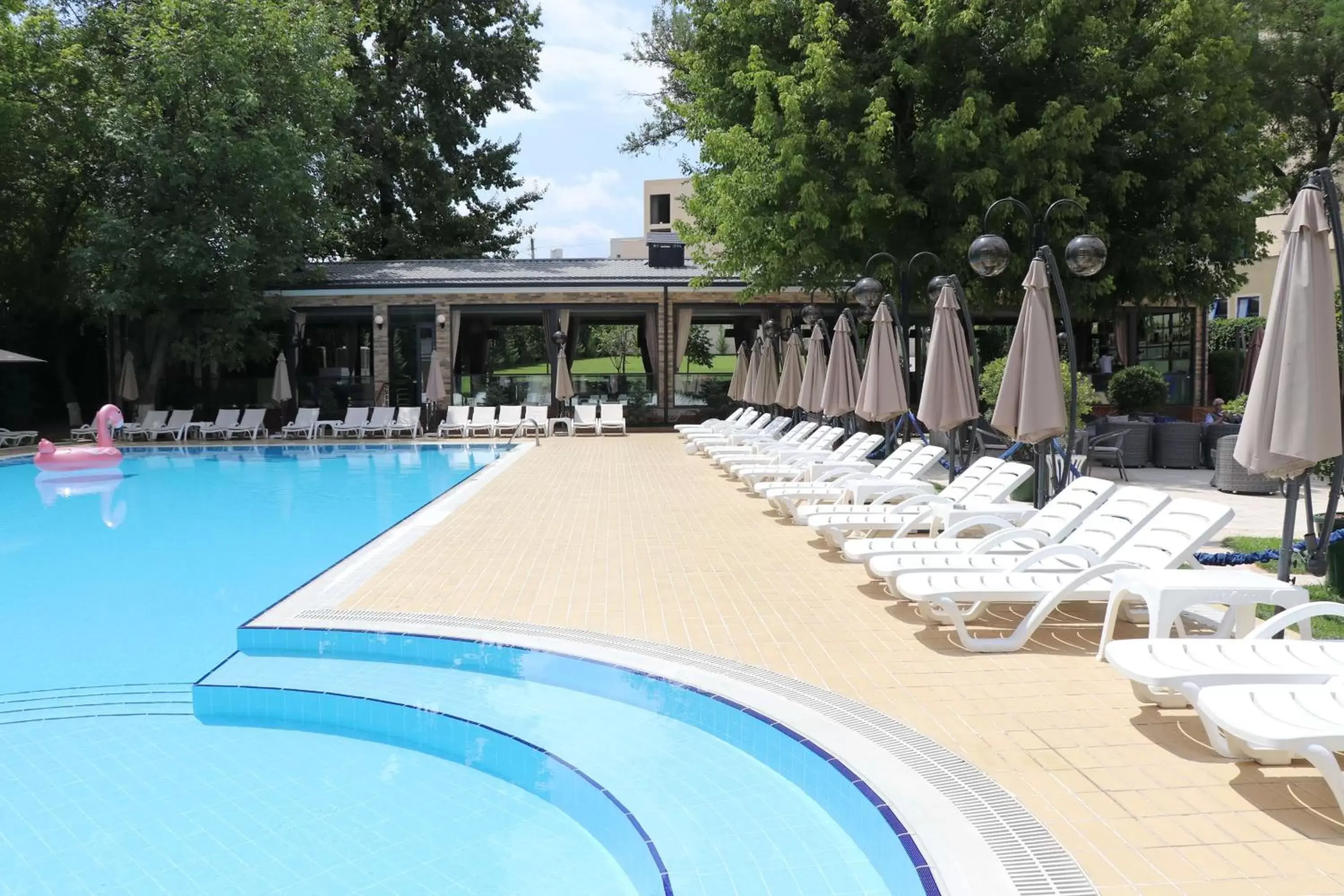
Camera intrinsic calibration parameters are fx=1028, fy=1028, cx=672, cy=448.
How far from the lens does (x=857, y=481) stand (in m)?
9.66

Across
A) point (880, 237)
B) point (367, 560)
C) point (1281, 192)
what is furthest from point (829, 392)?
point (1281, 192)

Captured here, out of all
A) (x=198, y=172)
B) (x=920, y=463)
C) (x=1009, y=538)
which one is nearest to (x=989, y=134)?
(x=920, y=463)

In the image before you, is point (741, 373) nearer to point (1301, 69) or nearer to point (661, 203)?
point (1301, 69)

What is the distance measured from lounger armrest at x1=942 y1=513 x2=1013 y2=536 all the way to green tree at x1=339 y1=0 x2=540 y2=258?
28.6m

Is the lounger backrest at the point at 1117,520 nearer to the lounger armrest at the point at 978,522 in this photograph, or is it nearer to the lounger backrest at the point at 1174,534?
the lounger backrest at the point at 1174,534

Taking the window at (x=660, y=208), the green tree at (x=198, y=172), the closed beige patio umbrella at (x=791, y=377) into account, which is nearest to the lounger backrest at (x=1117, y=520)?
the closed beige patio umbrella at (x=791, y=377)

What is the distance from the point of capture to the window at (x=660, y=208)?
62.1m

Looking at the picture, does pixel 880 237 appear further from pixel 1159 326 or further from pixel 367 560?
pixel 1159 326

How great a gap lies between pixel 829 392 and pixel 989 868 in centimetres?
1016

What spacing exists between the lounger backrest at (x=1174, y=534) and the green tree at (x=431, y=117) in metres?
29.9

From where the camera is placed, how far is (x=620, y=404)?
23.6m

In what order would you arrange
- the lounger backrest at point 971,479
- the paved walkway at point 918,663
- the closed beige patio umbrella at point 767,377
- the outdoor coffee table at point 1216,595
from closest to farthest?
the paved walkway at point 918,663
the outdoor coffee table at point 1216,595
the lounger backrest at point 971,479
the closed beige patio umbrella at point 767,377

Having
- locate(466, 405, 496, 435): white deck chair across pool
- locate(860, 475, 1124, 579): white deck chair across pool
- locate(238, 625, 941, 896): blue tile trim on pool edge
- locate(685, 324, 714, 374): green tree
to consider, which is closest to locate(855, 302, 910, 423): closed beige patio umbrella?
locate(860, 475, 1124, 579): white deck chair across pool

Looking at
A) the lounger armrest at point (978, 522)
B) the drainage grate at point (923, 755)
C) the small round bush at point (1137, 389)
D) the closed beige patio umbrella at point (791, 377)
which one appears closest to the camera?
the drainage grate at point (923, 755)
